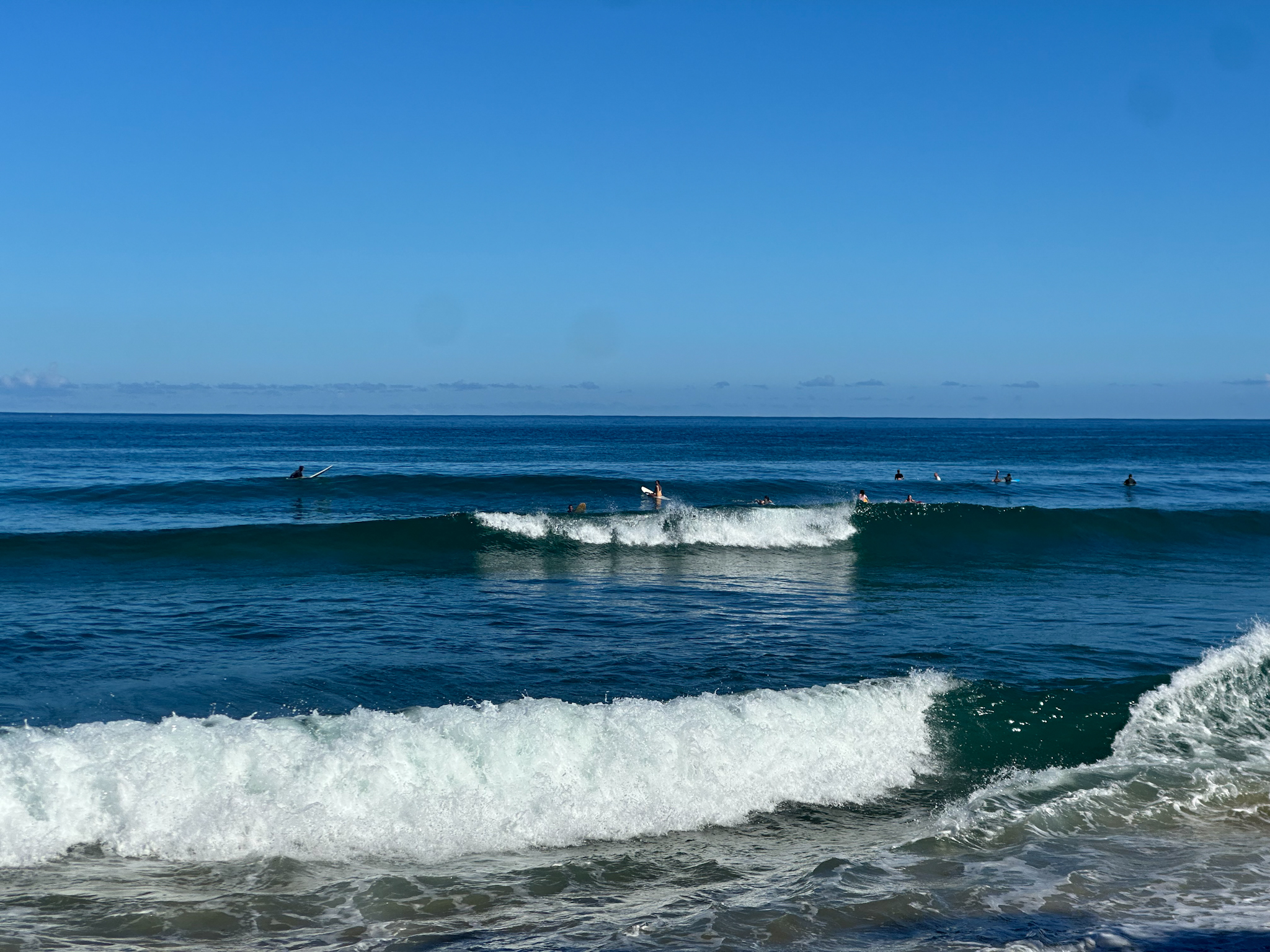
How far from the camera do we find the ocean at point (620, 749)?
6.77m

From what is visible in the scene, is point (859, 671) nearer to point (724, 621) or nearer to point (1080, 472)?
point (724, 621)

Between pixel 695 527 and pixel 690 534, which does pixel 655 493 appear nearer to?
pixel 695 527

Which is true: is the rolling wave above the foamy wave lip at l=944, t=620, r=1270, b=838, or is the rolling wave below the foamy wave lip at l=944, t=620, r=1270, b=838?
above

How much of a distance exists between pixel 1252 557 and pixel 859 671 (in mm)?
18254

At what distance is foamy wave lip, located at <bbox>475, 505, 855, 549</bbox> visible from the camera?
26.9m

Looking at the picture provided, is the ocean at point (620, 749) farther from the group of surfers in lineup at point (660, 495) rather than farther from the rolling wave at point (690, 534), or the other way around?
the group of surfers in lineup at point (660, 495)

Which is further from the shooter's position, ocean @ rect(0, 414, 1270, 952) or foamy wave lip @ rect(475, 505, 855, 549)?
foamy wave lip @ rect(475, 505, 855, 549)

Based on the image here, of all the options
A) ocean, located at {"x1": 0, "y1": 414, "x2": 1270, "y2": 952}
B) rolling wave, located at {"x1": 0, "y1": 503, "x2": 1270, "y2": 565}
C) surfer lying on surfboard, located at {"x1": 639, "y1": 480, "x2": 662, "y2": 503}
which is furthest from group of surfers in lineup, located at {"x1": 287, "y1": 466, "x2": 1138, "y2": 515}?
ocean, located at {"x1": 0, "y1": 414, "x2": 1270, "y2": 952}

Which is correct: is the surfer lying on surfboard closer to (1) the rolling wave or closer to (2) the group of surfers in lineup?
(2) the group of surfers in lineup

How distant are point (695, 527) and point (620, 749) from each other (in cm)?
1856

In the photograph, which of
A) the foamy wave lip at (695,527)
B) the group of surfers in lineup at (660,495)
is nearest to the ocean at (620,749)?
the foamy wave lip at (695,527)

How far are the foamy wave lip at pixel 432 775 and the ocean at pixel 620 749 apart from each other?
0.03 m

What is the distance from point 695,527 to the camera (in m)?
27.9

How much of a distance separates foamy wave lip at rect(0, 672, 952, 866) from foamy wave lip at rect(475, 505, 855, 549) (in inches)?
638
